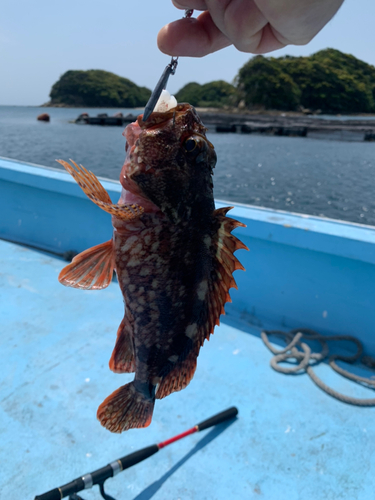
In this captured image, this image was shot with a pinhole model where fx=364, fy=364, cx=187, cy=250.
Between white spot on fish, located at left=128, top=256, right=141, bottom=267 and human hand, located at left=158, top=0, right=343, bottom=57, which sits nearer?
human hand, located at left=158, top=0, right=343, bottom=57

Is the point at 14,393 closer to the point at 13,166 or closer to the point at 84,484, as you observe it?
the point at 84,484

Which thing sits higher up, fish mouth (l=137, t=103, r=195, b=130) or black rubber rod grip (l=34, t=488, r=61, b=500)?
fish mouth (l=137, t=103, r=195, b=130)

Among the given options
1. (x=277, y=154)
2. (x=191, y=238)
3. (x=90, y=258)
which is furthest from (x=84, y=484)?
(x=277, y=154)

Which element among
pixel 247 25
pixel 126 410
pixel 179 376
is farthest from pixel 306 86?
pixel 126 410

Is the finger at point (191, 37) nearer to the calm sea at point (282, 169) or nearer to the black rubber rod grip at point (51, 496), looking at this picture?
the black rubber rod grip at point (51, 496)

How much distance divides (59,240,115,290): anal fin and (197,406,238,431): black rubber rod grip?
6.47ft

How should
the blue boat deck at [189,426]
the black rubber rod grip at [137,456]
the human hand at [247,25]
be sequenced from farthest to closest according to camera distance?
the blue boat deck at [189,426] → the black rubber rod grip at [137,456] → the human hand at [247,25]

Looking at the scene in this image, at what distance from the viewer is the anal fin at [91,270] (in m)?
1.52

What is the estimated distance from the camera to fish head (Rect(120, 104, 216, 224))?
4.94ft

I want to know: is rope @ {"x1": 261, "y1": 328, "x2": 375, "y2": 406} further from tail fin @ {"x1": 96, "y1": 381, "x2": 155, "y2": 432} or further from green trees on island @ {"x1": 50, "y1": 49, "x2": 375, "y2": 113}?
green trees on island @ {"x1": 50, "y1": 49, "x2": 375, "y2": 113}

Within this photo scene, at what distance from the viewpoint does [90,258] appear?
5.16 feet

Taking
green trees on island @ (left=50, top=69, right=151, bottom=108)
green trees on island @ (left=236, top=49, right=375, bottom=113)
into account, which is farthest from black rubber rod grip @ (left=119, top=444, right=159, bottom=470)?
green trees on island @ (left=50, top=69, right=151, bottom=108)

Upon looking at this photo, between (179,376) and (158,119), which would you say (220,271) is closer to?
(179,376)

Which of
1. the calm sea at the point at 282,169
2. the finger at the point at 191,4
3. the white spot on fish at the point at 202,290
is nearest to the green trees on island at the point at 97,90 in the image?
the calm sea at the point at 282,169
